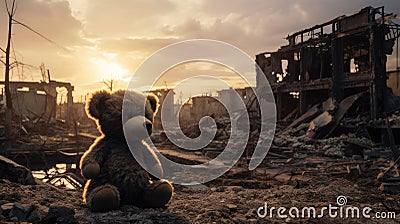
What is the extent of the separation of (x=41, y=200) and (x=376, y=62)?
51.5 ft

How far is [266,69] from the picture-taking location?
Result: 2383 centimetres

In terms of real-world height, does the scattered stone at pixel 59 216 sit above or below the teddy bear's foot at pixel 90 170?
below

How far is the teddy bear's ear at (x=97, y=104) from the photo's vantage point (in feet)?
13.4

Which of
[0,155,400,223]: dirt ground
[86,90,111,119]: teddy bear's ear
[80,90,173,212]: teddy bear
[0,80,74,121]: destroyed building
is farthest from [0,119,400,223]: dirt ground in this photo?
[0,80,74,121]: destroyed building

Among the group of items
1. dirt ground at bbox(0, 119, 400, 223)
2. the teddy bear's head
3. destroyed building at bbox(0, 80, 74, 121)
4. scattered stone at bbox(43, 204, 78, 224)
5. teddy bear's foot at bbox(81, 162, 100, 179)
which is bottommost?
dirt ground at bbox(0, 119, 400, 223)

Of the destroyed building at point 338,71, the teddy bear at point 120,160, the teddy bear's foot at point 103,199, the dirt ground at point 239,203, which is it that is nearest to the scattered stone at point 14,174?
the dirt ground at point 239,203

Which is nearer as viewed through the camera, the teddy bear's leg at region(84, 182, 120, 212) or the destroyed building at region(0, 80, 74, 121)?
the teddy bear's leg at region(84, 182, 120, 212)

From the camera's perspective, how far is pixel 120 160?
12.6 feet

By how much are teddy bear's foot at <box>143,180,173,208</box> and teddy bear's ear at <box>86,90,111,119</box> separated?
112 centimetres

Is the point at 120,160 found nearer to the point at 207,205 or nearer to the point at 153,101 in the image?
the point at 153,101

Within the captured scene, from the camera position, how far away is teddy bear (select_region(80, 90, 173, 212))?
142 inches

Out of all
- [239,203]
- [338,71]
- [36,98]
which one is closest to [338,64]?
[338,71]

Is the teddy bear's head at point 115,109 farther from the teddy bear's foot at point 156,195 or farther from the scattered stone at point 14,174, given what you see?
the scattered stone at point 14,174

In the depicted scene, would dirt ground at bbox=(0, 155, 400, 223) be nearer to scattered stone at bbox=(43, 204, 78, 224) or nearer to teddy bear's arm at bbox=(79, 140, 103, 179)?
scattered stone at bbox=(43, 204, 78, 224)
